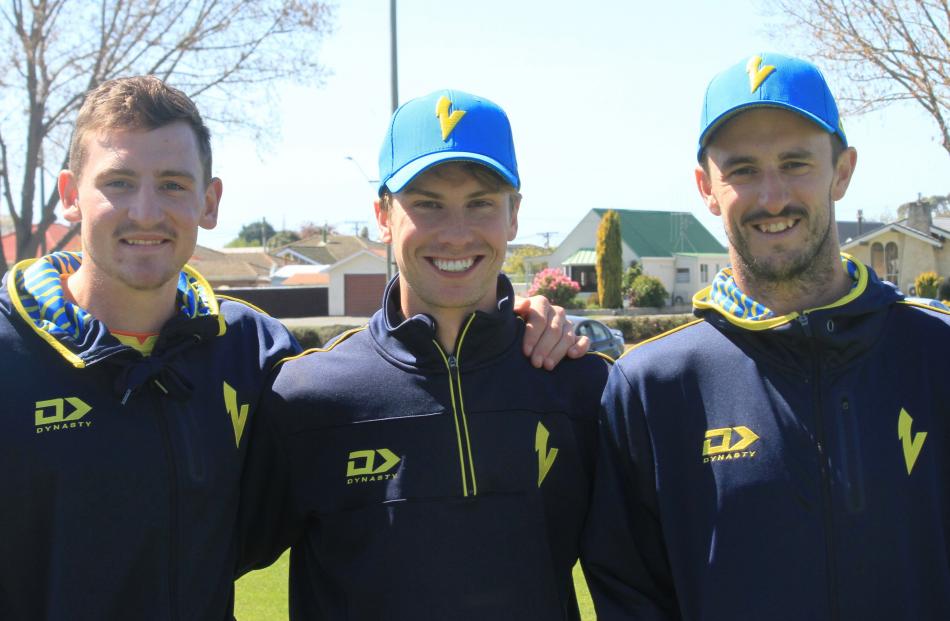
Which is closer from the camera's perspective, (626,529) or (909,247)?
(626,529)

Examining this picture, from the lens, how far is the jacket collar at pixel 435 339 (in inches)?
116

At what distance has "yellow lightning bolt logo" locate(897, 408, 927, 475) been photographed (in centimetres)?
250

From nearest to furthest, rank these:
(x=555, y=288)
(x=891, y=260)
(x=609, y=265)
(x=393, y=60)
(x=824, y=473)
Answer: (x=824, y=473)
(x=393, y=60)
(x=555, y=288)
(x=891, y=260)
(x=609, y=265)

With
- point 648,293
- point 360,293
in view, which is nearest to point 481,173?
point 648,293

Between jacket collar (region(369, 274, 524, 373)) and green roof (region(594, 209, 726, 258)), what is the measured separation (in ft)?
168

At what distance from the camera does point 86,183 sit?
2.93m

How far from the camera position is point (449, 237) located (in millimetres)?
A: 2947

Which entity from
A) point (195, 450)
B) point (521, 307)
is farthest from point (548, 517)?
point (195, 450)

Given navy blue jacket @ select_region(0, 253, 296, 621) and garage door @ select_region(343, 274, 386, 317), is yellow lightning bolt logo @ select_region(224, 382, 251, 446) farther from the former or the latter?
garage door @ select_region(343, 274, 386, 317)

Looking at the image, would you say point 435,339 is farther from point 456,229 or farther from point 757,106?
point 757,106

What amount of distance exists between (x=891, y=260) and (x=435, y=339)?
38.5m

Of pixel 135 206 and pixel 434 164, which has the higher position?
pixel 434 164

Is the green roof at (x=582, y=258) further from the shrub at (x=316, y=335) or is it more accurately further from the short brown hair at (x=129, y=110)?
the short brown hair at (x=129, y=110)

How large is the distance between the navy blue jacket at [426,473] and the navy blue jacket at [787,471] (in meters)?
0.24
